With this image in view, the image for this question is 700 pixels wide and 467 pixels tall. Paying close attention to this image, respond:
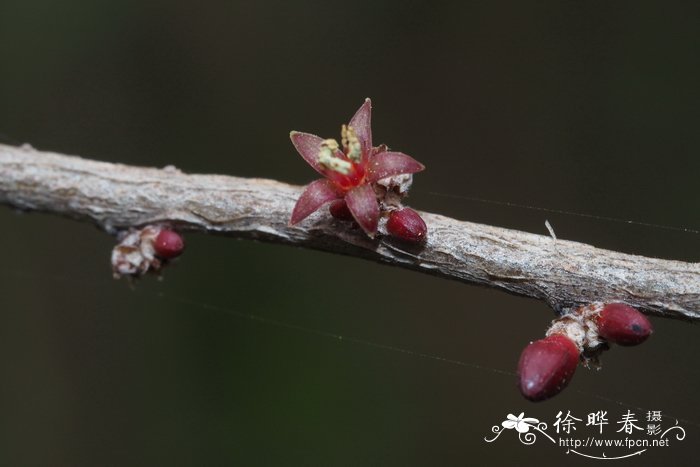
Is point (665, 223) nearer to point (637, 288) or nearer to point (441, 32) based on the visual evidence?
point (441, 32)

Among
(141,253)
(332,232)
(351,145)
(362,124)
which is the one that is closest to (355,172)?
(351,145)

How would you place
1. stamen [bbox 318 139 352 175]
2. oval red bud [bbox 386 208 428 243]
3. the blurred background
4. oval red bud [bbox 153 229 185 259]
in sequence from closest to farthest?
stamen [bbox 318 139 352 175]
oval red bud [bbox 386 208 428 243]
oval red bud [bbox 153 229 185 259]
the blurred background

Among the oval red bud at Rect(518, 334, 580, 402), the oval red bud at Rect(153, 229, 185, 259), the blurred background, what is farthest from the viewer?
the blurred background

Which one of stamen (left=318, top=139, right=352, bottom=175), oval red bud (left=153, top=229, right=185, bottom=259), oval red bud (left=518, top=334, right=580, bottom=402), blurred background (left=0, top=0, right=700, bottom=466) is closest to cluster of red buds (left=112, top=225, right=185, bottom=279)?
oval red bud (left=153, top=229, right=185, bottom=259)

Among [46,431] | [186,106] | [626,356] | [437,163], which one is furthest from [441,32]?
[46,431]

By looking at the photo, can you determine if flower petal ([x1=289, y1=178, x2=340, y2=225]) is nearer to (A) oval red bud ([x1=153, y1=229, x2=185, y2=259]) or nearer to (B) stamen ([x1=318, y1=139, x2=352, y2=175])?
(B) stamen ([x1=318, y1=139, x2=352, y2=175])
